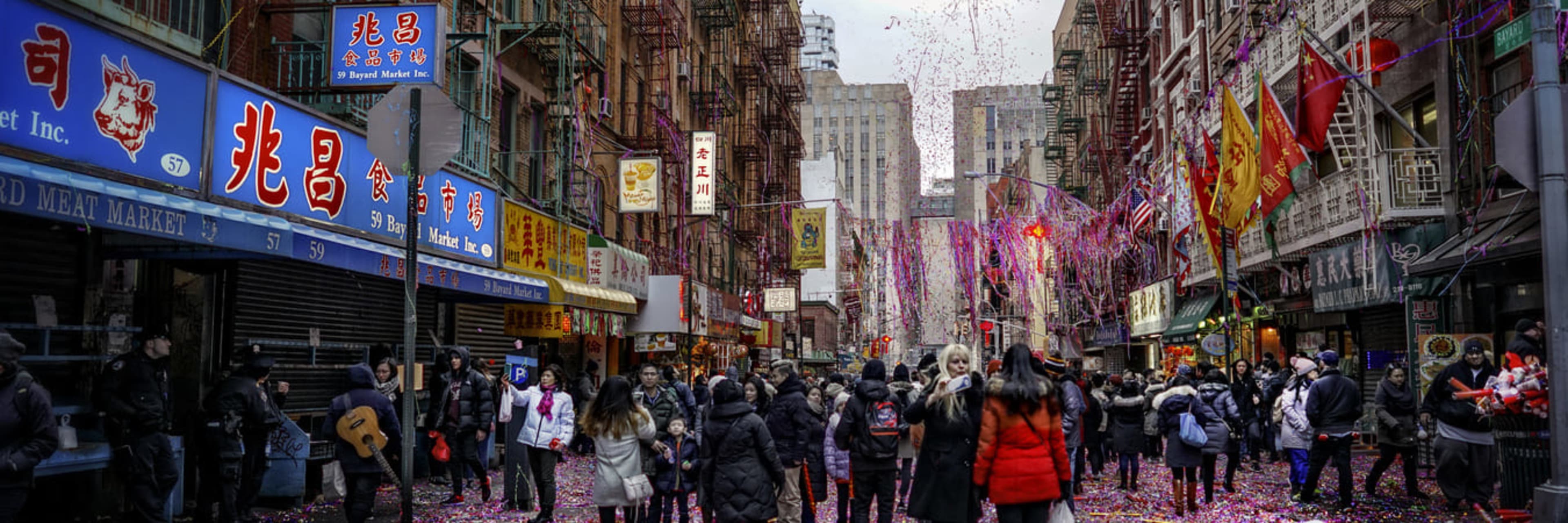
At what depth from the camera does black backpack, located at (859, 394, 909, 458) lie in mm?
9633

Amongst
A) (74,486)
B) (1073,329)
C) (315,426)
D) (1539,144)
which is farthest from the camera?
(1073,329)

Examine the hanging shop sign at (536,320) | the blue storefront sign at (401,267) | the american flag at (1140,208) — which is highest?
the american flag at (1140,208)

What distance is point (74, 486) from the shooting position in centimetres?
999

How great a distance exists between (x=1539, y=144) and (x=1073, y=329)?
51.5 metres

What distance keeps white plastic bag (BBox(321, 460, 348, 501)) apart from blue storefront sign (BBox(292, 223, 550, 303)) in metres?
2.11

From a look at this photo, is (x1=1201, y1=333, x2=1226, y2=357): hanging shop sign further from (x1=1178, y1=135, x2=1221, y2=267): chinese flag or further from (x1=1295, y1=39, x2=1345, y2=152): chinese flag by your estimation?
(x1=1295, y1=39, x2=1345, y2=152): chinese flag

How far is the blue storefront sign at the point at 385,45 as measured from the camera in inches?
534

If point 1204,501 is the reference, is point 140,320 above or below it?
above

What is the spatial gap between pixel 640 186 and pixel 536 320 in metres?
7.32

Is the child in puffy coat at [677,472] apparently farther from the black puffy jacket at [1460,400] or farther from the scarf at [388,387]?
the black puffy jacket at [1460,400]

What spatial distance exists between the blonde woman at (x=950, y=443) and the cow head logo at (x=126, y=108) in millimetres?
7212

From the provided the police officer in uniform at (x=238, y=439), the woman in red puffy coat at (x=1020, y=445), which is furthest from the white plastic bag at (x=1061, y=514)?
the police officer in uniform at (x=238, y=439)

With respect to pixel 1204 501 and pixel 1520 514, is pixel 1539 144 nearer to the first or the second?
pixel 1520 514

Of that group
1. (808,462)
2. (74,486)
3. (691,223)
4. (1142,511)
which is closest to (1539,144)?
(1142,511)
